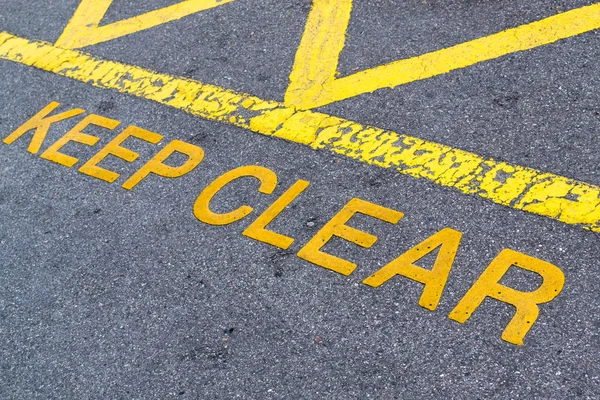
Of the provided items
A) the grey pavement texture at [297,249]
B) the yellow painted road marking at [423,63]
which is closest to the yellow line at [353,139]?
the grey pavement texture at [297,249]

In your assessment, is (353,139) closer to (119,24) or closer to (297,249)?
(297,249)

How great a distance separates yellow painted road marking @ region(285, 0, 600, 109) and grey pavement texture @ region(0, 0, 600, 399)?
0.07 metres

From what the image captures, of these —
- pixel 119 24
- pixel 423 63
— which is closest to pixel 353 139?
pixel 423 63

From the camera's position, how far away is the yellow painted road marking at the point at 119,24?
14.9 ft

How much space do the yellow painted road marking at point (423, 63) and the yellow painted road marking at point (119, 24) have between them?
3.47ft

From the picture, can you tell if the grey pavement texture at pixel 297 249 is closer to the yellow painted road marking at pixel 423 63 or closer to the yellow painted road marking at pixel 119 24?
the yellow painted road marking at pixel 423 63

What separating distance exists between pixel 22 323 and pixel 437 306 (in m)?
1.64

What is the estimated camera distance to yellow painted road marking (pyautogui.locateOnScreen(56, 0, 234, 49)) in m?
4.54

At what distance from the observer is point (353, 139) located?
3.38 metres

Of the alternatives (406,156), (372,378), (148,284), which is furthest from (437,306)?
(148,284)

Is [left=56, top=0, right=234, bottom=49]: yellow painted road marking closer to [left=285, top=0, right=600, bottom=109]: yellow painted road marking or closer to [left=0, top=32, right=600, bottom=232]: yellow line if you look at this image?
[left=0, top=32, right=600, bottom=232]: yellow line

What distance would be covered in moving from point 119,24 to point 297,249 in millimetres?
2419

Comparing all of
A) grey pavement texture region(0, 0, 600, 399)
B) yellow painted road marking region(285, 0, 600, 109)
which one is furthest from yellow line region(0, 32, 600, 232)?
yellow painted road marking region(285, 0, 600, 109)

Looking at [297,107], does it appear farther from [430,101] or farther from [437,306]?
[437,306]
